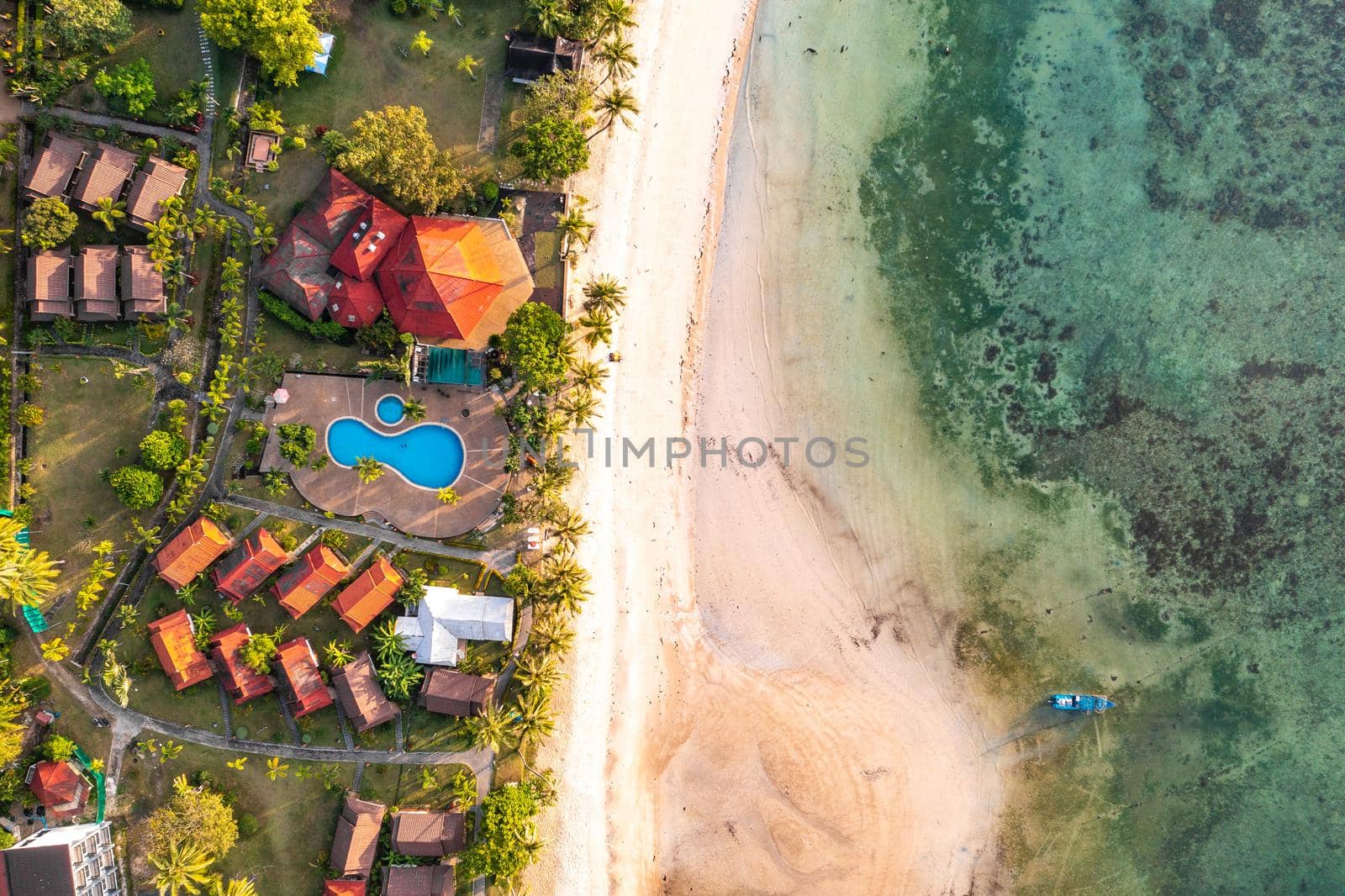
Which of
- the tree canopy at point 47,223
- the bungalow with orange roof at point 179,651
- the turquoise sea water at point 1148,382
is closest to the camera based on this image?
the tree canopy at point 47,223

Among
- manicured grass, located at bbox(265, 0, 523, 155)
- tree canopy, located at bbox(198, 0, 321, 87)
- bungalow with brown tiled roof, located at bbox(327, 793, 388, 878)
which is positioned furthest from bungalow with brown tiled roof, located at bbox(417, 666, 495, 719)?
tree canopy, located at bbox(198, 0, 321, 87)

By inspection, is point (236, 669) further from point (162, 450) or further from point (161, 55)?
point (161, 55)

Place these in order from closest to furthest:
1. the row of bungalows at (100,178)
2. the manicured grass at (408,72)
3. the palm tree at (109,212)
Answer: the palm tree at (109,212) < the row of bungalows at (100,178) < the manicured grass at (408,72)

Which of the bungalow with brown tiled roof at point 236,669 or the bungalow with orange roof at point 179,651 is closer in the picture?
the bungalow with orange roof at point 179,651

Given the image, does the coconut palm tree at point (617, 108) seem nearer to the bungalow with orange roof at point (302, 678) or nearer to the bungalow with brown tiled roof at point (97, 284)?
the bungalow with brown tiled roof at point (97, 284)

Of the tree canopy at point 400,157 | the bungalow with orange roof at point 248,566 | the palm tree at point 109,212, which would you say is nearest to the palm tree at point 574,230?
the tree canopy at point 400,157

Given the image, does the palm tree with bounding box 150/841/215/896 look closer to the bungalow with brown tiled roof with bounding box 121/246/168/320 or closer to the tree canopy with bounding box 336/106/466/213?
the bungalow with brown tiled roof with bounding box 121/246/168/320

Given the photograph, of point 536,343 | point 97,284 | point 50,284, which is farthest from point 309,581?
point 50,284
